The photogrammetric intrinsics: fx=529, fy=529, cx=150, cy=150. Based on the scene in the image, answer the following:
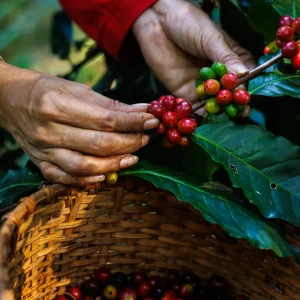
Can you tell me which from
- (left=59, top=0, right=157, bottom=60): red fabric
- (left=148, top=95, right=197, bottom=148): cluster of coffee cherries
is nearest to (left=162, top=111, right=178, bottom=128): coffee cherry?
(left=148, top=95, right=197, bottom=148): cluster of coffee cherries

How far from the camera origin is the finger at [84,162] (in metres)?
1.23

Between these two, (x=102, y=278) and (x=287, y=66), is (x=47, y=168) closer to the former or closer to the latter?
(x=102, y=278)

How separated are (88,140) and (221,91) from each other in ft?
1.12

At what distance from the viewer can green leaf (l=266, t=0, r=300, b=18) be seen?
1484mm

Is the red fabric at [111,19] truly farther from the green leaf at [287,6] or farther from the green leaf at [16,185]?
the green leaf at [16,185]

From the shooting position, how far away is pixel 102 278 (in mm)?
1517

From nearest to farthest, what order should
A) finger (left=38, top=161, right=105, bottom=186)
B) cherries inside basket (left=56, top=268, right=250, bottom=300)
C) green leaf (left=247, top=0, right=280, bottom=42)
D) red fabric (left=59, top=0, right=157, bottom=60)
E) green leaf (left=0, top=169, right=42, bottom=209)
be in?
finger (left=38, top=161, right=105, bottom=186)
green leaf (left=0, top=169, right=42, bottom=209)
cherries inside basket (left=56, top=268, right=250, bottom=300)
green leaf (left=247, top=0, right=280, bottom=42)
red fabric (left=59, top=0, right=157, bottom=60)

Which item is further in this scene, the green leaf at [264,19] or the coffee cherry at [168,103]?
the green leaf at [264,19]

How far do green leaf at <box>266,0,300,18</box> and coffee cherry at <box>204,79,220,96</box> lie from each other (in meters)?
0.36

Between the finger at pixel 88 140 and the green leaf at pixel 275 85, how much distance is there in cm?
34

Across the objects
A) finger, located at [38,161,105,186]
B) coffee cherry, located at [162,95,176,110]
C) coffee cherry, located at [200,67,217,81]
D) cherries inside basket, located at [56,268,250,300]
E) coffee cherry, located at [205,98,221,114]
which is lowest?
cherries inside basket, located at [56,268,250,300]

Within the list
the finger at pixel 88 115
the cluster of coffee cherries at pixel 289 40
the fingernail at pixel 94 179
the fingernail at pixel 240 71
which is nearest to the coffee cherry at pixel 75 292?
the fingernail at pixel 94 179

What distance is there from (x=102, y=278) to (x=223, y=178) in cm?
50

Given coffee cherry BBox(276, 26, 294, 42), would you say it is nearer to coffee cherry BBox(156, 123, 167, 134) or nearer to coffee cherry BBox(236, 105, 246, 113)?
coffee cherry BBox(236, 105, 246, 113)
